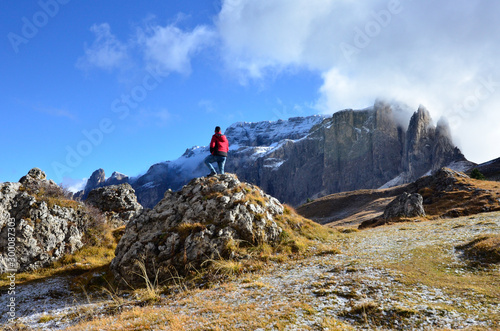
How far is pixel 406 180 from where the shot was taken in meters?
194

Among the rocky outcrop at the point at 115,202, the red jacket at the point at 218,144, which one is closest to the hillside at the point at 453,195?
the red jacket at the point at 218,144

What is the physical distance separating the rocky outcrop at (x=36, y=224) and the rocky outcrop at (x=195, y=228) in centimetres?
683

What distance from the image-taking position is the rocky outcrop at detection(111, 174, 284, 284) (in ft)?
48.9

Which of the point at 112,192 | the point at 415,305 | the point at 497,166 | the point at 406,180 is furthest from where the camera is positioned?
the point at 406,180

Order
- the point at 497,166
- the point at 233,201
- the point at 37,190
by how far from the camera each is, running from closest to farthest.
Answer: the point at 233,201, the point at 37,190, the point at 497,166

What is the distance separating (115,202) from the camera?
3319 centimetres

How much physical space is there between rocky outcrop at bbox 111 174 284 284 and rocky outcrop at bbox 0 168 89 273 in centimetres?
683

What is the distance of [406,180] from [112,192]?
681 feet

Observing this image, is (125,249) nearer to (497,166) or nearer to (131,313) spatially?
(131,313)

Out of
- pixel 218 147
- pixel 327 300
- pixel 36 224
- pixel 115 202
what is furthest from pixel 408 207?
pixel 36 224

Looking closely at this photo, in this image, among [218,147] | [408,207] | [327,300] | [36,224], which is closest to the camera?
[327,300]

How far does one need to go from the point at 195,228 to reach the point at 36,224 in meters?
13.5

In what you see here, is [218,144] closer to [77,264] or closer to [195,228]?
[195,228]

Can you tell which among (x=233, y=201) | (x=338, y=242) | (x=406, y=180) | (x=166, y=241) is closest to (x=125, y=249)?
(x=166, y=241)
